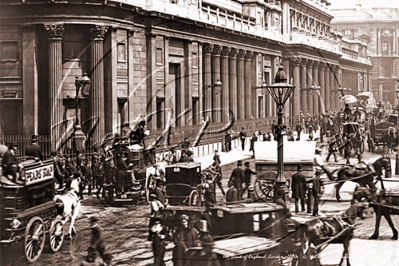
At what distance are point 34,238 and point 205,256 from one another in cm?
473

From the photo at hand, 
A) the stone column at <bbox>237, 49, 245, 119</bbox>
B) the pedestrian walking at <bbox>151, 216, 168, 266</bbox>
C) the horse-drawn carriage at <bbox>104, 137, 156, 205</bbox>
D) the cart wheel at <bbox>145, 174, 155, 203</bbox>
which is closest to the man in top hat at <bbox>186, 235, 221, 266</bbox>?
the pedestrian walking at <bbox>151, 216, 168, 266</bbox>

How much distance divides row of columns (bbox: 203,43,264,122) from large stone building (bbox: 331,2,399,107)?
5416 millimetres

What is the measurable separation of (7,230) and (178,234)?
166 inches

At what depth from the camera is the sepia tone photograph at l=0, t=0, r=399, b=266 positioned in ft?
39.0

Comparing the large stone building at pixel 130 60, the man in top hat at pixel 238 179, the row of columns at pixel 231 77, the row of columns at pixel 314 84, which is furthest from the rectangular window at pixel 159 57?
the man in top hat at pixel 238 179

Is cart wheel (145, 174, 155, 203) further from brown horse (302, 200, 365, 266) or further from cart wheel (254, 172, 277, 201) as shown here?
brown horse (302, 200, 365, 266)

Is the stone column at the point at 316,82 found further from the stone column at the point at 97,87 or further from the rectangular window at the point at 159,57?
the stone column at the point at 97,87

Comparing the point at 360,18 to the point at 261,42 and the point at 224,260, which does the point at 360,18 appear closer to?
the point at 261,42

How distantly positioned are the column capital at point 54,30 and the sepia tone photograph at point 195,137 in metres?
0.08

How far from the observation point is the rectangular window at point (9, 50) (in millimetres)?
27562

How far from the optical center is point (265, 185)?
15180mm

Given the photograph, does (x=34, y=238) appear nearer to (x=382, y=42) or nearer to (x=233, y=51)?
(x=382, y=42)

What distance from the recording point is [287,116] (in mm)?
24125

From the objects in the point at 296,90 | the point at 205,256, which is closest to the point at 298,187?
the point at 205,256
